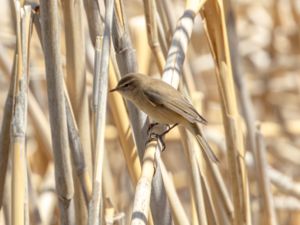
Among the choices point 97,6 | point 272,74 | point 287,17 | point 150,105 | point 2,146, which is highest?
point 287,17

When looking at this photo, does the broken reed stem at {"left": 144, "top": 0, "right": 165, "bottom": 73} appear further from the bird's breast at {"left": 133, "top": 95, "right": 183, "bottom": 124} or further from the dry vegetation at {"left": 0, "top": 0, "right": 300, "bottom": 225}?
the bird's breast at {"left": 133, "top": 95, "right": 183, "bottom": 124}

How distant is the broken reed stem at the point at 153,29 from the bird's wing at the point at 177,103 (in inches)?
4.6

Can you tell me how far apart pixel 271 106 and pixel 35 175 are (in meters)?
1.76

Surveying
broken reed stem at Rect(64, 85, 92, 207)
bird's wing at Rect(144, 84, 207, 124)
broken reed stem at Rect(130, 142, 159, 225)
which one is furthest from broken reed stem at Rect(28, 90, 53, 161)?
broken reed stem at Rect(130, 142, 159, 225)

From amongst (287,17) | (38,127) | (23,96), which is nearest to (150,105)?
(38,127)

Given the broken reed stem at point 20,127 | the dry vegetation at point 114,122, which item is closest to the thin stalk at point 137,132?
the dry vegetation at point 114,122

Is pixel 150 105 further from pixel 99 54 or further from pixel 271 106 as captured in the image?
pixel 271 106

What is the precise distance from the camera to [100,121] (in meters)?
1.79

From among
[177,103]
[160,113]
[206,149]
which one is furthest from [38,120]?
[206,149]

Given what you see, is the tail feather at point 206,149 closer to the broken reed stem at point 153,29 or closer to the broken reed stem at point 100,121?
the broken reed stem at point 153,29

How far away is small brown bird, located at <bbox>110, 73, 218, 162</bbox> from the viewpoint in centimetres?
233

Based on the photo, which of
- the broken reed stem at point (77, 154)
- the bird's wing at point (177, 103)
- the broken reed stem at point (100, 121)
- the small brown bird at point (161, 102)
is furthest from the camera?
the bird's wing at point (177, 103)

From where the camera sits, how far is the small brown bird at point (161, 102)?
91.6 inches

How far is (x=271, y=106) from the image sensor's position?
4.76m
